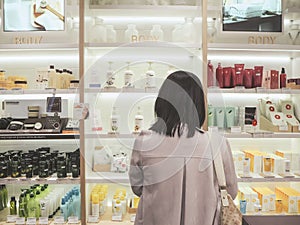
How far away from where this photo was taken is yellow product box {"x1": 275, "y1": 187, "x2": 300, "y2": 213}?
3.01 m

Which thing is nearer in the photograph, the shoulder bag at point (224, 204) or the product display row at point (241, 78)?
the shoulder bag at point (224, 204)

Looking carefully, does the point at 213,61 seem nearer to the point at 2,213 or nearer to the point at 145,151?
the point at 145,151

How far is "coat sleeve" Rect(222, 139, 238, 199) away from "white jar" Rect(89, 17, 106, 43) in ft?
5.38

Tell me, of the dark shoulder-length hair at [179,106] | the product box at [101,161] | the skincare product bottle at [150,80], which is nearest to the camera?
the dark shoulder-length hair at [179,106]

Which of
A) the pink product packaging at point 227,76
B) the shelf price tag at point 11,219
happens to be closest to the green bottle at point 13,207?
the shelf price tag at point 11,219

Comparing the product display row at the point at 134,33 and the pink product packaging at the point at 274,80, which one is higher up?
the product display row at the point at 134,33

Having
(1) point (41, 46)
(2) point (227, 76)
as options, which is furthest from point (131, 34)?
(2) point (227, 76)

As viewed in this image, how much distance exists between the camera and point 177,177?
1.69 metres

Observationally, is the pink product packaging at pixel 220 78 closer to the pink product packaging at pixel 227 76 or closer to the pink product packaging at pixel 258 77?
the pink product packaging at pixel 227 76

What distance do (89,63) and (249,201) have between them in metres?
1.68

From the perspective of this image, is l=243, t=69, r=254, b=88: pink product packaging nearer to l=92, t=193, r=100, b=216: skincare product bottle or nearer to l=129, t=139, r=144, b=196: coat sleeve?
l=92, t=193, r=100, b=216: skincare product bottle

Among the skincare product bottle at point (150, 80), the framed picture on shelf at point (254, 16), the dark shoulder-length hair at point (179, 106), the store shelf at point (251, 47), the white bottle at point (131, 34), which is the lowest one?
the dark shoulder-length hair at point (179, 106)

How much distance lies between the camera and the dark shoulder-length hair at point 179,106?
1660 mm

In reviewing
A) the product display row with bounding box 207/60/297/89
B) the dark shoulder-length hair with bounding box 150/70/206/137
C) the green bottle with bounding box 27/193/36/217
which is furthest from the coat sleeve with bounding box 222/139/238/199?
the green bottle with bounding box 27/193/36/217
